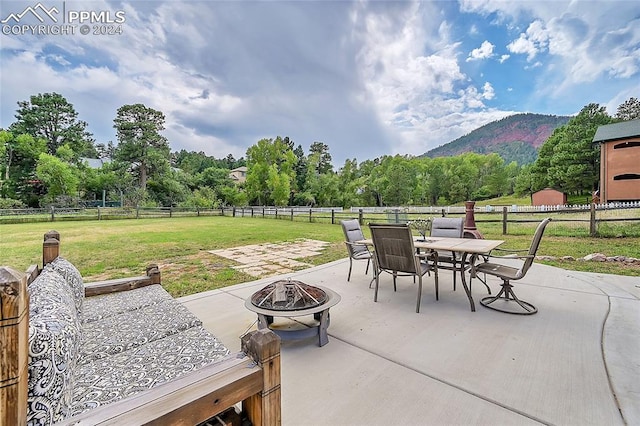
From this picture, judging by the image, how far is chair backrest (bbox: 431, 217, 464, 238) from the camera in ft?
14.2

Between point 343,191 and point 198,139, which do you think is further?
point 343,191

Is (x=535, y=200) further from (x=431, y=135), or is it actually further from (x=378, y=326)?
(x=378, y=326)

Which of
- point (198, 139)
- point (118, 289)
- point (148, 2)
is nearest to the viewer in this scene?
point (118, 289)

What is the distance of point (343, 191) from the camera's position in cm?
2991

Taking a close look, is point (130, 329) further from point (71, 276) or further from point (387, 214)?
point (387, 214)

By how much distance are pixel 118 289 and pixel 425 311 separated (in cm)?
311

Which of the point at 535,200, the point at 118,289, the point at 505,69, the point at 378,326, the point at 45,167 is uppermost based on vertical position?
the point at 505,69

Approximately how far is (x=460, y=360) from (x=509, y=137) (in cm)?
9458

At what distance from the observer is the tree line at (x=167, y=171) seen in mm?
20828

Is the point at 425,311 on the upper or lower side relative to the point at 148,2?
lower

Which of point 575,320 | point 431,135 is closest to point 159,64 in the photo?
point 575,320

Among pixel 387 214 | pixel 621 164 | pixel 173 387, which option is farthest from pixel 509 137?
pixel 173 387

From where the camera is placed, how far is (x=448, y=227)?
444 cm

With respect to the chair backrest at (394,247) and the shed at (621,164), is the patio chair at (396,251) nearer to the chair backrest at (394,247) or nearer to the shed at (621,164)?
the chair backrest at (394,247)
